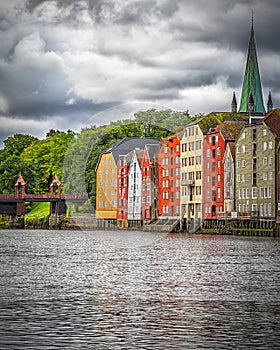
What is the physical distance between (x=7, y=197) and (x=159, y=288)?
155 metres

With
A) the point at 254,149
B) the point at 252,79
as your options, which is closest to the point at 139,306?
the point at 254,149

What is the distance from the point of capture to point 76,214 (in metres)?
143

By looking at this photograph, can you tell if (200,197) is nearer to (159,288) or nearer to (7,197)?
(7,197)

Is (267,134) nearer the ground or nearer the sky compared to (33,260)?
nearer the sky

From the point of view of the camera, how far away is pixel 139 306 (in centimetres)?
3216

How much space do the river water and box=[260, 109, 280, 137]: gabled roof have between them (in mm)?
69792

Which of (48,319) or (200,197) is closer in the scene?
(48,319)

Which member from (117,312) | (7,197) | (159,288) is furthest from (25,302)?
(7,197)

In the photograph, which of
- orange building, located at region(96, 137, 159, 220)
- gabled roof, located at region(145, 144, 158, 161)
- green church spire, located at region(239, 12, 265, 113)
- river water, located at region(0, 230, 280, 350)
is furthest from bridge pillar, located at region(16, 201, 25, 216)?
river water, located at region(0, 230, 280, 350)

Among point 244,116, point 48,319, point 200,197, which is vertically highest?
point 244,116

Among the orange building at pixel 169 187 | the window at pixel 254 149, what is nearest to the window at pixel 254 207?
the window at pixel 254 149

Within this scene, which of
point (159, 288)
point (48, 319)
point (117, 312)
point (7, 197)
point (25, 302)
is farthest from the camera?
point (7, 197)

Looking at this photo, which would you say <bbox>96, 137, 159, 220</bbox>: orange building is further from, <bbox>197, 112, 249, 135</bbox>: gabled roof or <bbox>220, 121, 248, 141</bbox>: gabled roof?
<bbox>197, 112, 249, 135</bbox>: gabled roof

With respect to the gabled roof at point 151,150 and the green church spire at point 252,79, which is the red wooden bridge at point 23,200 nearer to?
the green church spire at point 252,79
